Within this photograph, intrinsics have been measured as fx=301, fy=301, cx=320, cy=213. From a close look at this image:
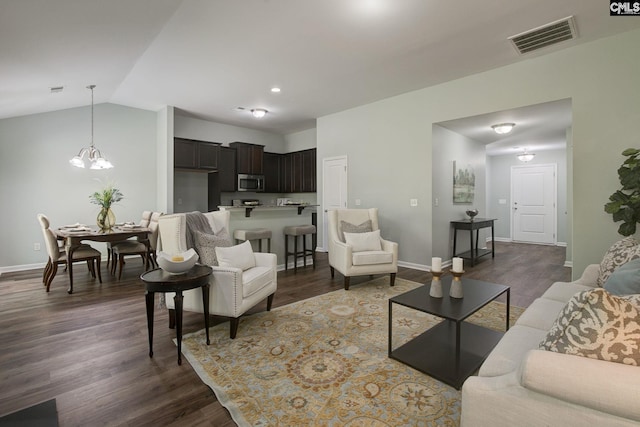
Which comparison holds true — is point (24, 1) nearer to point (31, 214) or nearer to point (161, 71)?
point (161, 71)

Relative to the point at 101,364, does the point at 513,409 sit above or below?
above

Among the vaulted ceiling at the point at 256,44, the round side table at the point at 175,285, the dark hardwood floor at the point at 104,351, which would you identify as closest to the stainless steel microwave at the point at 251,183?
the vaulted ceiling at the point at 256,44

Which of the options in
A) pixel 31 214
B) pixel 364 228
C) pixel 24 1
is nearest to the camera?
pixel 24 1

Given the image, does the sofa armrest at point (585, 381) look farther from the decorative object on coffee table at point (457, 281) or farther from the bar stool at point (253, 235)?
the bar stool at point (253, 235)

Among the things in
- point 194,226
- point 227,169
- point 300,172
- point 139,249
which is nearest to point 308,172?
point 300,172

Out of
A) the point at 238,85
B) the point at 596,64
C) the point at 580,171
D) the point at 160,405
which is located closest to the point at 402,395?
the point at 160,405

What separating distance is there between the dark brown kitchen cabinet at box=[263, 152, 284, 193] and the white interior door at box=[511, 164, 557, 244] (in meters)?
6.48

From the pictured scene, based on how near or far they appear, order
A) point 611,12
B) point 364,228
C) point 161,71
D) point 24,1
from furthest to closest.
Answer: point 364,228 < point 161,71 < point 611,12 < point 24,1

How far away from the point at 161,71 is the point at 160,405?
165 inches

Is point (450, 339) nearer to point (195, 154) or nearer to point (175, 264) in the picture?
point (175, 264)

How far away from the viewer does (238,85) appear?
4723mm

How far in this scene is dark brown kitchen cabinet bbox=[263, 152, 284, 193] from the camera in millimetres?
7949

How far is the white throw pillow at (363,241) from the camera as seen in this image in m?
4.18

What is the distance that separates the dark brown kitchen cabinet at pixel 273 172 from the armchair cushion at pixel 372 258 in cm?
453
